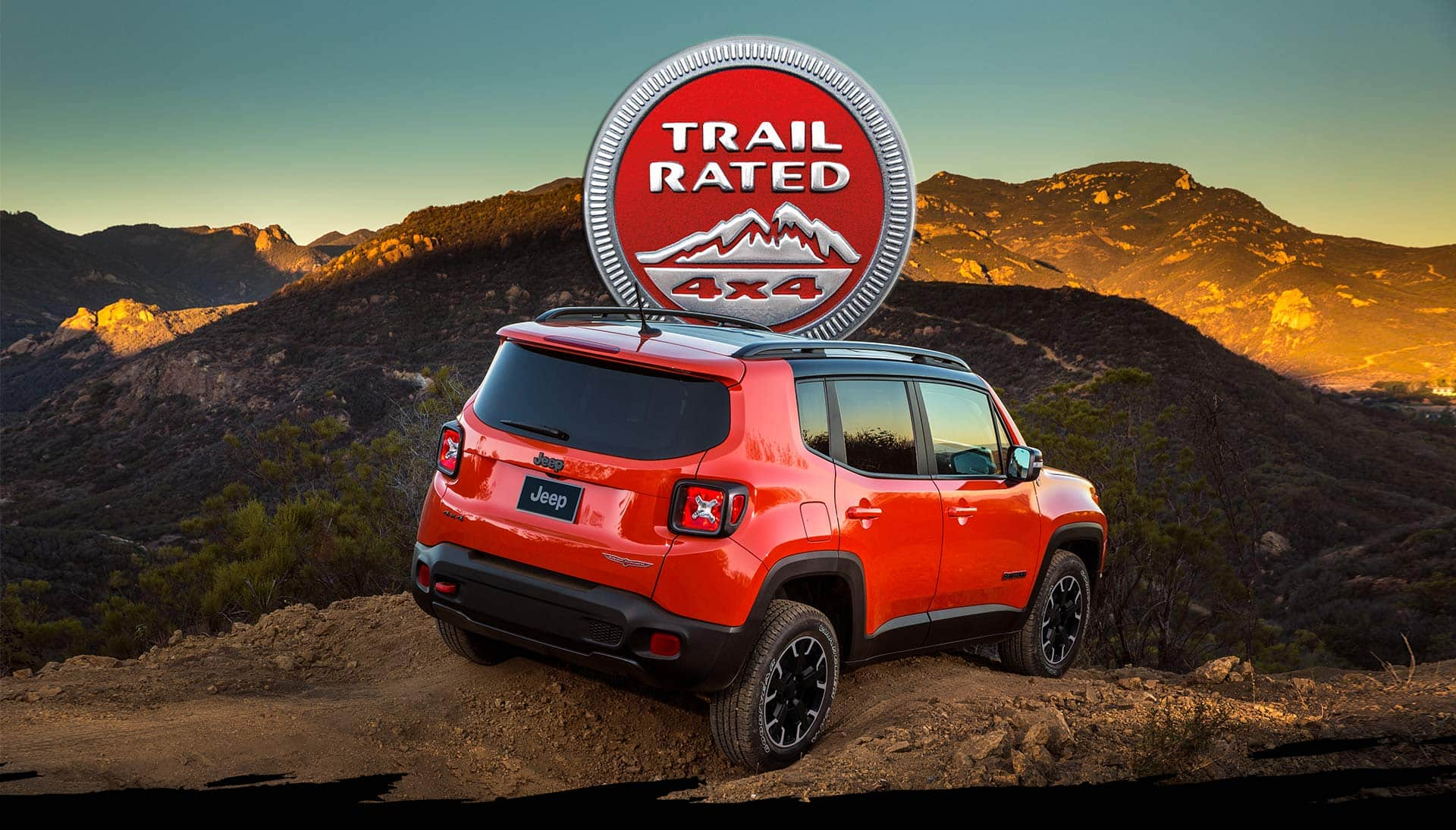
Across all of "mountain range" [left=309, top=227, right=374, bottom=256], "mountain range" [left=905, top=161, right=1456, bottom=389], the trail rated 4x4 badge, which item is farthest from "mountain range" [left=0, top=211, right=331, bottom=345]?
the trail rated 4x4 badge

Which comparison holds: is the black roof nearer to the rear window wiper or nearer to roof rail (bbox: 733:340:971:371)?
roof rail (bbox: 733:340:971:371)

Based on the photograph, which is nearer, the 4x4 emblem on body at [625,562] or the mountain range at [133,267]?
the 4x4 emblem on body at [625,562]

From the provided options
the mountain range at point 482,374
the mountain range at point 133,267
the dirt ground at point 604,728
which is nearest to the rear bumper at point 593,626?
the dirt ground at point 604,728

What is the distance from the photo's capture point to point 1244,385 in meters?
44.2

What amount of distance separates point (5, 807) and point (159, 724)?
110 centimetres

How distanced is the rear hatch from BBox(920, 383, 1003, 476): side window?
169 centimetres

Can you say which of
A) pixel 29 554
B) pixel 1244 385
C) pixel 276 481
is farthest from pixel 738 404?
pixel 1244 385

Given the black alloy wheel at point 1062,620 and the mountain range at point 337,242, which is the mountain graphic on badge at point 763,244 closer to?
the black alloy wheel at point 1062,620

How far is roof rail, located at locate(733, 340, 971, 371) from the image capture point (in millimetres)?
4762

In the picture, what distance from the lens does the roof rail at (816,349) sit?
4.76 m

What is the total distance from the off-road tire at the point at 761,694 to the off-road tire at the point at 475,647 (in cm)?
161

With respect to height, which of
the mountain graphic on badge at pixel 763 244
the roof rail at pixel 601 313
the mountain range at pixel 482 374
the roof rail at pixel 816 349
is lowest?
the mountain range at pixel 482 374

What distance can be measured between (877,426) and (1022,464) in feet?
4.00

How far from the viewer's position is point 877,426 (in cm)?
537
